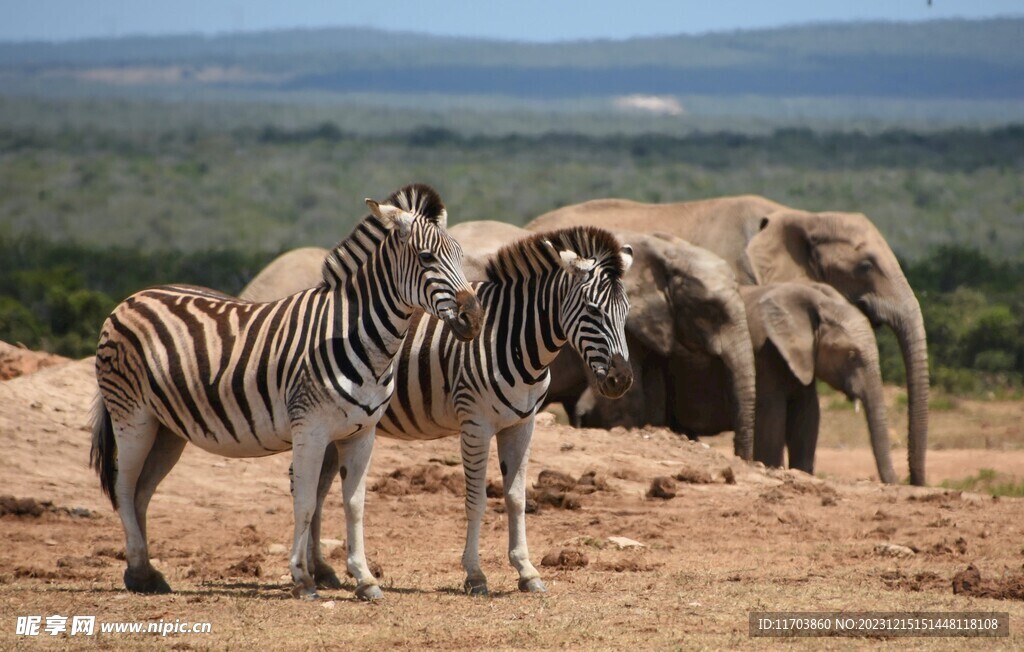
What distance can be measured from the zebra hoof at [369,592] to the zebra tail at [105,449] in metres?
1.68

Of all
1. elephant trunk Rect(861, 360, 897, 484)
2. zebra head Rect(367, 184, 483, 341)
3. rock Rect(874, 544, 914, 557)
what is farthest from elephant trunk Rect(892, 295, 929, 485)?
zebra head Rect(367, 184, 483, 341)

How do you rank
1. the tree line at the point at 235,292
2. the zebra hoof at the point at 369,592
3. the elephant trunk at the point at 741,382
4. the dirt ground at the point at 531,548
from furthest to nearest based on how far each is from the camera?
the tree line at the point at 235,292 < the elephant trunk at the point at 741,382 < the zebra hoof at the point at 369,592 < the dirt ground at the point at 531,548

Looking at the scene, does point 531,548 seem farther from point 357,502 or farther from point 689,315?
point 689,315

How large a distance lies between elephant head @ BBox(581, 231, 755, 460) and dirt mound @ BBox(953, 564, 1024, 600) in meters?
6.04

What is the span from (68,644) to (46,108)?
364 feet

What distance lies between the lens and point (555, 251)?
888cm

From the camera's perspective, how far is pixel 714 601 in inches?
334

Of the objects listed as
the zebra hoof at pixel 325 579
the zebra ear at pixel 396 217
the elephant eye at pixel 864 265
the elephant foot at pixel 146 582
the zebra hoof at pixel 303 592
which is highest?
the zebra ear at pixel 396 217

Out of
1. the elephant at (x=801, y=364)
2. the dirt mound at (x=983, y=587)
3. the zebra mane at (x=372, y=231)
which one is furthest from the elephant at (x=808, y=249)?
the zebra mane at (x=372, y=231)

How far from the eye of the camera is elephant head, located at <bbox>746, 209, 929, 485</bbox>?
54.1ft

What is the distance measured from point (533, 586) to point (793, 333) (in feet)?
24.0

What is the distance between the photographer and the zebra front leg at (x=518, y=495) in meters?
8.84

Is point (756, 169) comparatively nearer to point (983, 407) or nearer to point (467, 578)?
point (983, 407)

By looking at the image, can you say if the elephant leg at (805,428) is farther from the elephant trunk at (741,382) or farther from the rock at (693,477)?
the rock at (693,477)
